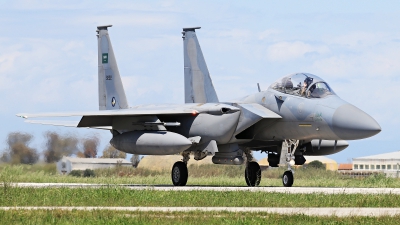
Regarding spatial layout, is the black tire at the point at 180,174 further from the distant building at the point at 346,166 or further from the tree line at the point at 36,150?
the distant building at the point at 346,166

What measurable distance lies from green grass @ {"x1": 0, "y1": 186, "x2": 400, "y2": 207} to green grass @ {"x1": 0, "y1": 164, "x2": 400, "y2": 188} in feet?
26.4

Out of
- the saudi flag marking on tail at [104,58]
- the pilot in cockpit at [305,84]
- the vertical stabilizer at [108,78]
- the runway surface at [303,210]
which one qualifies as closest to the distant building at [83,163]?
the vertical stabilizer at [108,78]

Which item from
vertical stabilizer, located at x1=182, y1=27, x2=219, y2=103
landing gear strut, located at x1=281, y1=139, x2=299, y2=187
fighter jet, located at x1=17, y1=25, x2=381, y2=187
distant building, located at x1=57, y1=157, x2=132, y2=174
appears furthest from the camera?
distant building, located at x1=57, y1=157, x2=132, y2=174

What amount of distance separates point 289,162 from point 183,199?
5444 mm

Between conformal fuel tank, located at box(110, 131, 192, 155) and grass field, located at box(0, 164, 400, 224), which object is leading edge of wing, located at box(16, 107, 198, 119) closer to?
conformal fuel tank, located at box(110, 131, 192, 155)

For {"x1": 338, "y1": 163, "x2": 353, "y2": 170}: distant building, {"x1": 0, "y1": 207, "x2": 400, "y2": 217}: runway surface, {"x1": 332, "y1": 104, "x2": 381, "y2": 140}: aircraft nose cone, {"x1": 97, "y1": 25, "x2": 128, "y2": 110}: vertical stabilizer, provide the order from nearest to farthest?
{"x1": 0, "y1": 207, "x2": 400, "y2": 217}: runway surface → {"x1": 332, "y1": 104, "x2": 381, "y2": 140}: aircraft nose cone → {"x1": 97, "y1": 25, "x2": 128, "y2": 110}: vertical stabilizer → {"x1": 338, "y1": 163, "x2": 353, "y2": 170}: distant building

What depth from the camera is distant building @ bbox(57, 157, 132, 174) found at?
86.3 ft

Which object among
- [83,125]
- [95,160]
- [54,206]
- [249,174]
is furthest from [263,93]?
[95,160]

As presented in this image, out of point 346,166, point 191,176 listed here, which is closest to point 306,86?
point 191,176

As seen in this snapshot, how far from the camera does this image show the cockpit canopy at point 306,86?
1855cm

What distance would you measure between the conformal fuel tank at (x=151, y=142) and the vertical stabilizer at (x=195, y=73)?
14.2ft

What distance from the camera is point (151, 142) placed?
19.7 meters

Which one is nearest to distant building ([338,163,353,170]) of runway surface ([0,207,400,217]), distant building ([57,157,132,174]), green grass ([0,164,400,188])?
green grass ([0,164,400,188])

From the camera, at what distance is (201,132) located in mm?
19938
